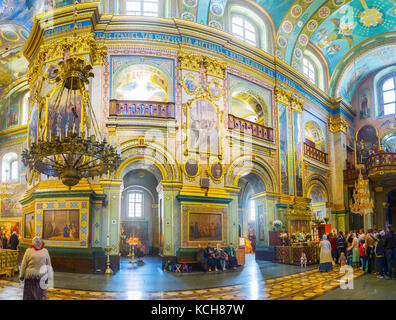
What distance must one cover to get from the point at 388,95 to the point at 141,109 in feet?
60.3

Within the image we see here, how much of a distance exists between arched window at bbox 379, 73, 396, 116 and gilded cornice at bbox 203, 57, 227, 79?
14330mm

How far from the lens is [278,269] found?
44.5 feet

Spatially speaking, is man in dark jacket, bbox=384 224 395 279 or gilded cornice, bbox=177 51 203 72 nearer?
man in dark jacket, bbox=384 224 395 279

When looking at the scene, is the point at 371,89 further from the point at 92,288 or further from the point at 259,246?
the point at 92,288

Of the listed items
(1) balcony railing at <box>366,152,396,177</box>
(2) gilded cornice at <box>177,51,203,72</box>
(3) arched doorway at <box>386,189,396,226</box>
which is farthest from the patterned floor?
(3) arched doorway at <box>386,189,396,226</box>

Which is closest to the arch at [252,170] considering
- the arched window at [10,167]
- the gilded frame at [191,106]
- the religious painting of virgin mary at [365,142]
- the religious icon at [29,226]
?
the gilded frame at [191,106]

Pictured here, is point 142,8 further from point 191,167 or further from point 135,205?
point 135,205

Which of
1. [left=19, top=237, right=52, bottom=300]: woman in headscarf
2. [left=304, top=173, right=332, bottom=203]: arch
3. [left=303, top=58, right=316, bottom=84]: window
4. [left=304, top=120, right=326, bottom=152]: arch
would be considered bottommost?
[left=19, top=237, right=52, bottom=300]: woman in headscarf

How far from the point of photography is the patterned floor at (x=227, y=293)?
27.7ft

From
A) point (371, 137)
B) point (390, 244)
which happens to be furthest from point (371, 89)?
point (390, 244)

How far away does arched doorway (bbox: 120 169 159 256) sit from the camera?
66.9 ft

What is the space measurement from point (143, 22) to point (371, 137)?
59.0ft

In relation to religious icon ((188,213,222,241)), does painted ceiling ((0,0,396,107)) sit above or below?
above

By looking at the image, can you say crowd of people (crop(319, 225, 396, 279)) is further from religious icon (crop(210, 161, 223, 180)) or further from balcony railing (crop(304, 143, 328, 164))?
balcony railing (crop(304, 143, 328, 164))
